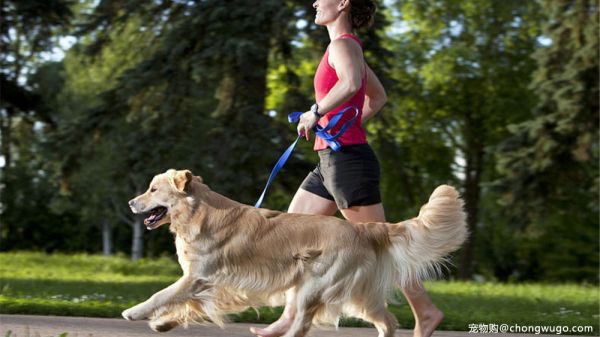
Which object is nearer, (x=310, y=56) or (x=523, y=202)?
(x=310, y=56)

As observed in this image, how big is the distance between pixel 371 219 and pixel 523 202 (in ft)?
56.0

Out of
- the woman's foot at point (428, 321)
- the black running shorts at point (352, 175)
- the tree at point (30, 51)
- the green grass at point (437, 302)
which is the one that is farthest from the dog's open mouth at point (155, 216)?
the tree at point (30, 51)

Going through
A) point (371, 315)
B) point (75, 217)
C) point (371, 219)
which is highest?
point (371, 219)

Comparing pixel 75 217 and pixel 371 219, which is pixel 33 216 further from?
pixel 371 219

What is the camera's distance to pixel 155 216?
17.3ft

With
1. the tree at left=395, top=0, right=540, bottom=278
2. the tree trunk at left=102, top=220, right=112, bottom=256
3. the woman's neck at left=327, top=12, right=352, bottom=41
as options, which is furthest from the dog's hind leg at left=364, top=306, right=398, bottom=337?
the tree trunk at left=102, top=220, right=112, bottom=256

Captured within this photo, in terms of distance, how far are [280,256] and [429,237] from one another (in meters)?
0.95

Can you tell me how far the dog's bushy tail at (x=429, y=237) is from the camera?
17.3 feet

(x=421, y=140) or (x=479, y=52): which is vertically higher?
(x=479, y=52)

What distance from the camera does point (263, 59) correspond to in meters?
16.7

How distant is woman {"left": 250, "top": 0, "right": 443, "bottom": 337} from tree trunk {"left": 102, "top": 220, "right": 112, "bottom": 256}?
36.7 metres

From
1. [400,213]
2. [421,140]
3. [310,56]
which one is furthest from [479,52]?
[310,56]

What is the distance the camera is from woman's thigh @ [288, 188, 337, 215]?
19.0ft

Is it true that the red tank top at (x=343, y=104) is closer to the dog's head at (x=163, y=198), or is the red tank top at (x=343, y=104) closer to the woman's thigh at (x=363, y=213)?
the woman's thigh at (x=363, y=213)
